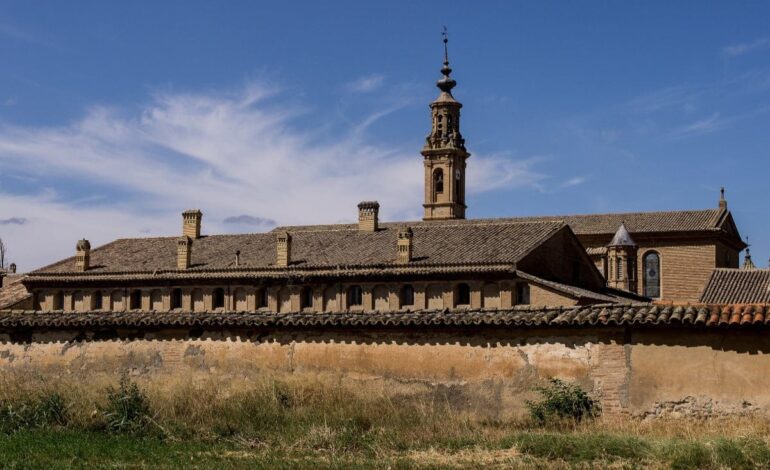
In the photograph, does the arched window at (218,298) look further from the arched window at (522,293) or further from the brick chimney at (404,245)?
the arched window at (522,293)

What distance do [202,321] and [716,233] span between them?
3546 centimetres

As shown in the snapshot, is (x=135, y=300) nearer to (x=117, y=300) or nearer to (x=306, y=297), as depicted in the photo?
(x=117, y=300)

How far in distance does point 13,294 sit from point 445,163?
87.3 ft

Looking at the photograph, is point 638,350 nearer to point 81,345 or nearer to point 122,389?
point 122,389

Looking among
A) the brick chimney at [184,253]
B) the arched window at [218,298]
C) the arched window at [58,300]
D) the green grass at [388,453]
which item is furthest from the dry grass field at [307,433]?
the arched window at [58,300]

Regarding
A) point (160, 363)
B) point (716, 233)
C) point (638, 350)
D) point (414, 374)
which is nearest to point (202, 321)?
point (160, 363)

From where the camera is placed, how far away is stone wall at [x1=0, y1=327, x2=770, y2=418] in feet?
43.3

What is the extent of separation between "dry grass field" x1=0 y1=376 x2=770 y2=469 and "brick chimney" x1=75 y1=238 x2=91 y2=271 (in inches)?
1039

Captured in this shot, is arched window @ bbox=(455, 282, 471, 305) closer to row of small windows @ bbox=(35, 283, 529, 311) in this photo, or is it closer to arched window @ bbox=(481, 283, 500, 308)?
row of small windows @ bbox=(35, 283, 529, 311)

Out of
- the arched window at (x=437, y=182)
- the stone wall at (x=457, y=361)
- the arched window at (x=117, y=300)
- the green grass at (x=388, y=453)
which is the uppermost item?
the arched window at (x=437, y=182)

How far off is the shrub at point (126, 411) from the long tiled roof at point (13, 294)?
90.9 ft

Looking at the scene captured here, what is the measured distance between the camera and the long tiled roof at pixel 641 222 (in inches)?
1875

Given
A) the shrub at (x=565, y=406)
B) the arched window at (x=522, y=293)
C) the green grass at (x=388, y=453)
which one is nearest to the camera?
the green grass at (x=388, y=453)

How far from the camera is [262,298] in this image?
38844mm
